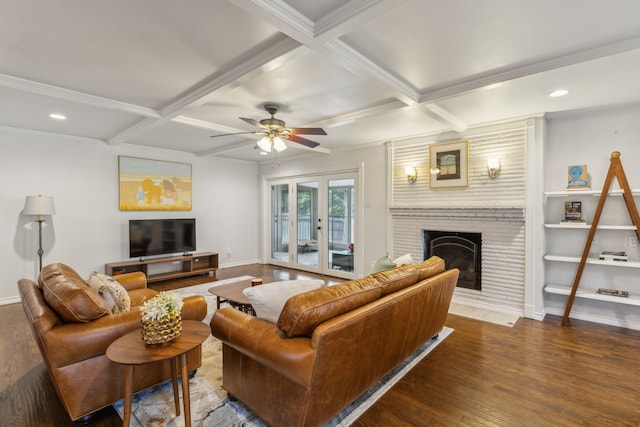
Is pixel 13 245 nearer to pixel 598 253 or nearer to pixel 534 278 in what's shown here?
pixel 534 278

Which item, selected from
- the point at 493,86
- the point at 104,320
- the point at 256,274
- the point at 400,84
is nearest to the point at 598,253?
the point at 493,86

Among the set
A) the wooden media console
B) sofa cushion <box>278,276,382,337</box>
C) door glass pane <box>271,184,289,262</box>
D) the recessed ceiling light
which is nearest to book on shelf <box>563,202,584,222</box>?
the recessed ceiling light

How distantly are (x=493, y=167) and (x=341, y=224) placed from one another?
277 centimetres

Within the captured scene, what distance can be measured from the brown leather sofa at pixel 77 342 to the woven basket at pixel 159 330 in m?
0.37

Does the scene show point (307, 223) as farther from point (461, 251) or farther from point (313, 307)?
point (313, 307)

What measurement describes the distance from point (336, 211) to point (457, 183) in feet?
7.64

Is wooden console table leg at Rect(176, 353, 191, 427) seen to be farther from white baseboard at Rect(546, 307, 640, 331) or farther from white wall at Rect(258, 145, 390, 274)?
white baseboard at Rect(546, 307, 640, 331)

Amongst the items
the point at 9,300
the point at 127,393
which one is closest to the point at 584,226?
the point at 127,393

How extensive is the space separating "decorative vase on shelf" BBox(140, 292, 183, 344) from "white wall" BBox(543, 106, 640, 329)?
4271mm

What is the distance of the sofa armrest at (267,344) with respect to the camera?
59.5 inches

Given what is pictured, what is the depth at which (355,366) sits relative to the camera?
70.9 inches

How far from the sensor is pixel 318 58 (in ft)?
7.89

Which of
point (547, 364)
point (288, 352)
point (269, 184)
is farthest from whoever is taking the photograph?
point (269, 184)

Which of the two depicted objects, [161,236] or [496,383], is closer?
[496,383]
